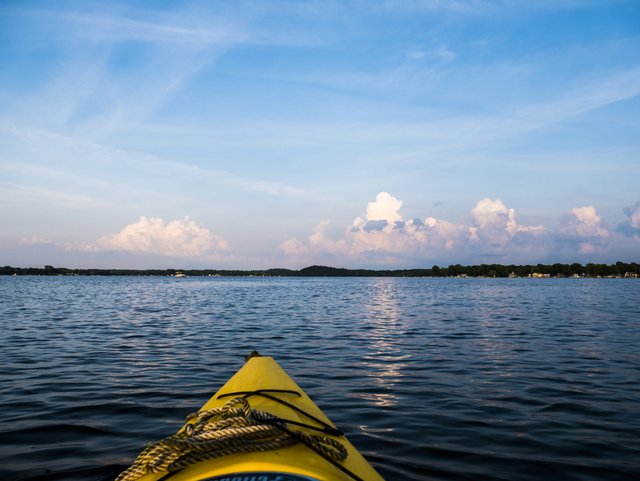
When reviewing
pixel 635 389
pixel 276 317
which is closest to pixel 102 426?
pixel 635 389

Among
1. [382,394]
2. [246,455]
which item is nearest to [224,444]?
[246,455]

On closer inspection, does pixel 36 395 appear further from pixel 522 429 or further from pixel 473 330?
pixel 473 330

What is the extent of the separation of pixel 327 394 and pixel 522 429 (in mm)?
3749

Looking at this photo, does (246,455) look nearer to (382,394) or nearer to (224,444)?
(224,444)

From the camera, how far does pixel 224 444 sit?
3.56 meters

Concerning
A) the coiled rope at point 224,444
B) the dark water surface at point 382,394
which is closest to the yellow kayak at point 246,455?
the coiled rope at point 224,444

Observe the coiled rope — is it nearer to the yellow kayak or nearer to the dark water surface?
the yellow kayak

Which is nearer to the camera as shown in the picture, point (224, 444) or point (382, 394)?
point (224, 444)

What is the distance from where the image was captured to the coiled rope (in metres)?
3.44

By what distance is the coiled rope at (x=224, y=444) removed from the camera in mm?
3436

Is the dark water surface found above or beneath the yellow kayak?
beneath

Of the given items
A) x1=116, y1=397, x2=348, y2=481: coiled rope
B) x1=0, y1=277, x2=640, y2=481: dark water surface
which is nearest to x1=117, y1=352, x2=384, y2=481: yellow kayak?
x1=116, y1=397, x2=348, y2=481: coiled rope

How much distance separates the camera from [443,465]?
587 centimetres

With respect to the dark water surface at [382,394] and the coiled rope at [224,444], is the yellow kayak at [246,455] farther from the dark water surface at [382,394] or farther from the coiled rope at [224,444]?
the dark water surface at [382,394]
